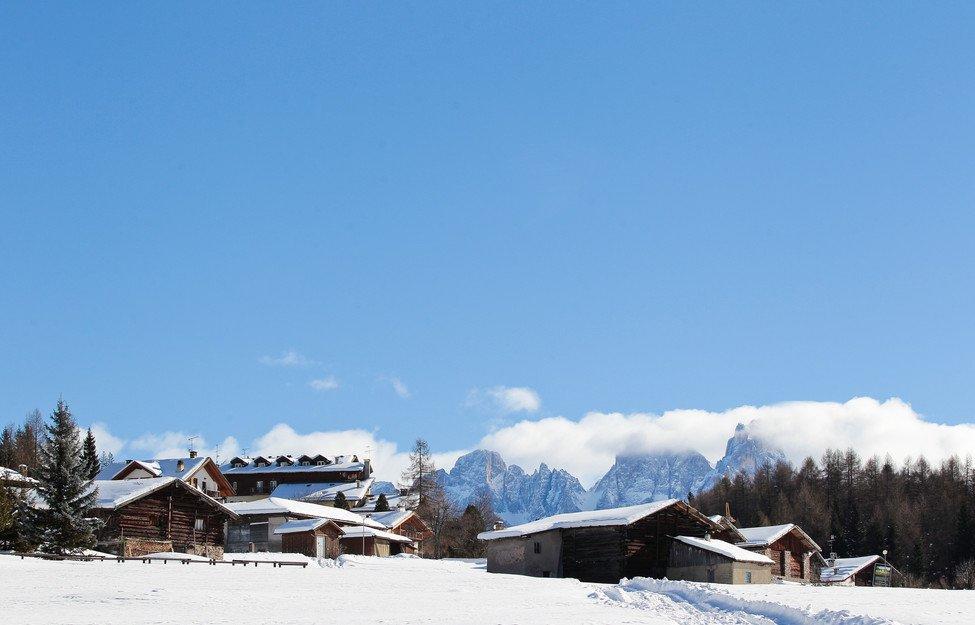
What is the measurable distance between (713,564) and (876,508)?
9487cm

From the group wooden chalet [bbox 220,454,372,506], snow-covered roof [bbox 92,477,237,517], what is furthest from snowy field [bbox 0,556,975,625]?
wooden chalet [bbox 220,454,372,506]

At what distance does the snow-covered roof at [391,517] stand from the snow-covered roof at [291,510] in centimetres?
201

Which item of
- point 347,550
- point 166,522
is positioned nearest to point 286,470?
point 347,550

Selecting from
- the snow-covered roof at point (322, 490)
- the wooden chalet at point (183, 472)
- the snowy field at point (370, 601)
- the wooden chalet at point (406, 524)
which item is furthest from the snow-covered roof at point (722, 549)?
the snow-covered roof at point (322, 490)

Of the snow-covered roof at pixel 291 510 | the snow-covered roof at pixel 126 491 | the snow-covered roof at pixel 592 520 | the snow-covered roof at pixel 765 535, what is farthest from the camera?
the snow-covered roof at pixel 291 510

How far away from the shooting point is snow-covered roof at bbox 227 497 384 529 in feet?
254

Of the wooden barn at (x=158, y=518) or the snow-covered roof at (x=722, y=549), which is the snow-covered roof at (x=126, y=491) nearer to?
the wooden barn at (x=158, y=518)

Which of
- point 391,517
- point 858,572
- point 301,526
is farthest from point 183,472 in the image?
point 858,572

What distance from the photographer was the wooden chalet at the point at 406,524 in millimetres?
91375

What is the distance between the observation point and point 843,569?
8781 cm

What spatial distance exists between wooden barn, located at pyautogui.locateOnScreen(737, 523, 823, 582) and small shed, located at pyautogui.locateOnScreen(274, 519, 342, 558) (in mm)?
31056

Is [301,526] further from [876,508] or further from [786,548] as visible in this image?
[876,508]

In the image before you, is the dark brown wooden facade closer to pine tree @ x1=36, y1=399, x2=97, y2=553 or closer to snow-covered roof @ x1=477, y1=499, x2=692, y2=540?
snow-covered roof @ x1=477, y1=499, x2=692, y2=540

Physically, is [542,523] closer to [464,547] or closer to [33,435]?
[464,547]
